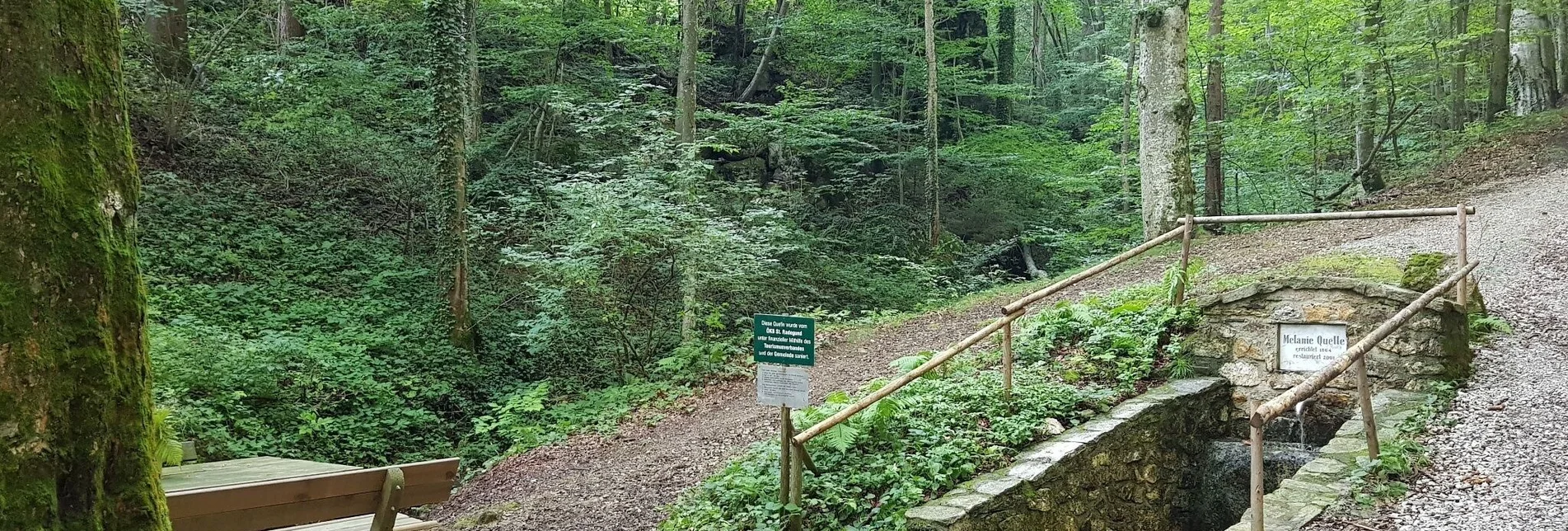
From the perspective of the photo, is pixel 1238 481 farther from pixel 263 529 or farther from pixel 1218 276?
pixel 263 529

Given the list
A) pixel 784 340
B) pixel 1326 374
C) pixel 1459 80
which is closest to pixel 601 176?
pixel 784 340

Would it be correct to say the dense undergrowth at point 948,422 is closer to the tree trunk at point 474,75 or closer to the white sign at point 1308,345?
the white sign at point 1308,345

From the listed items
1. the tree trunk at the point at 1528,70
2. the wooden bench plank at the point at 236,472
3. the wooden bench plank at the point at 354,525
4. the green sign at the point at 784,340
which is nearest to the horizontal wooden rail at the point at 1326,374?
the green sign at the point at 784,340

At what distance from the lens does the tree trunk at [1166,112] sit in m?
11.7

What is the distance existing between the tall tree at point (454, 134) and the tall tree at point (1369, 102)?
13523 millimetres

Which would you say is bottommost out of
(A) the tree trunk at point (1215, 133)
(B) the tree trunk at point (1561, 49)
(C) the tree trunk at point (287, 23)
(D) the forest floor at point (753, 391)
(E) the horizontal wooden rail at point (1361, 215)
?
(D) the forest floor at point (753, 391)

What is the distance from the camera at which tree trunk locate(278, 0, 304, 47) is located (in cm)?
1492

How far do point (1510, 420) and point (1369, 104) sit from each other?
12006 mm

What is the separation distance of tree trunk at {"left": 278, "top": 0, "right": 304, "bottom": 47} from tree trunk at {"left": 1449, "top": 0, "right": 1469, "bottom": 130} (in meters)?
20.8

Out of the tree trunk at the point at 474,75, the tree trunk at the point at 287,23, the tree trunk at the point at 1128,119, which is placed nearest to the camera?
the tree trunk at the point at 474,75

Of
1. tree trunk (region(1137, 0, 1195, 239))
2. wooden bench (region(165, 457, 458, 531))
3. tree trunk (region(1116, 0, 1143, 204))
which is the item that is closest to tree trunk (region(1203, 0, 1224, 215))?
tree trunk (region(1116, 0, 1143, 204))

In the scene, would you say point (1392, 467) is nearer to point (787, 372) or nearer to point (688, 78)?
point (787, 372)

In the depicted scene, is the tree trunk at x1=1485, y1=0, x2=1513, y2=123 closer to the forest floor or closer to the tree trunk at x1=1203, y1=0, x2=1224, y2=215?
the forest floor

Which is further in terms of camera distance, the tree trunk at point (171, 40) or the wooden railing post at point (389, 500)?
the tree trunk at point (171, 40)
